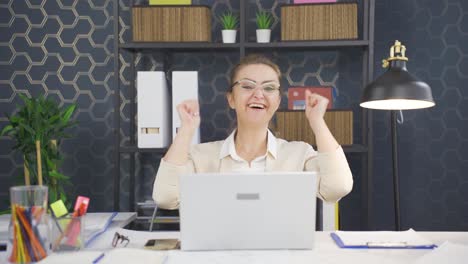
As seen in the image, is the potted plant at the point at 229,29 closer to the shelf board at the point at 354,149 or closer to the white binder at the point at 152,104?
the white binder at the point at 152,104

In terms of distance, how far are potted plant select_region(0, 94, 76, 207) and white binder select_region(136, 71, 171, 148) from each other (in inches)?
14.7

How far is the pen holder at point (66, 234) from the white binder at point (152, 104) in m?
1.14

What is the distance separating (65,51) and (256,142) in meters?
1.49

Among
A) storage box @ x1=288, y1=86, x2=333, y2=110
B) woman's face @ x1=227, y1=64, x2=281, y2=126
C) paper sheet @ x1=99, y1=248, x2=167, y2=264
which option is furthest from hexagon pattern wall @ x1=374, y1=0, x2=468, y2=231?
paper sheet @ x1=99, y1=248, x2=167, y2=264

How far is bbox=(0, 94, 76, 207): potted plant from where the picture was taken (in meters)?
2.38

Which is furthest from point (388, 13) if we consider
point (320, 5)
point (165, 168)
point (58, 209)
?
point (58, 209)

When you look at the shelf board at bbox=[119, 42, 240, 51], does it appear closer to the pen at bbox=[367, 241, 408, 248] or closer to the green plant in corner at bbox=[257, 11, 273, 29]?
the green plant in corner at bbox=[257, 11, 273, 29]

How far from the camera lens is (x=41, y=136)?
7.87ft

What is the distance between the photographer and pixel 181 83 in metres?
2.51

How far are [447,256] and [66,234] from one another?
100cm

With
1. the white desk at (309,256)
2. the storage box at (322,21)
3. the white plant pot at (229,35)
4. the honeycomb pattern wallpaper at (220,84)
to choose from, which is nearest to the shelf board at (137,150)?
the honeycomb pattern wallpaper at (220,84)

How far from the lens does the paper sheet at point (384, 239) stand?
143cm

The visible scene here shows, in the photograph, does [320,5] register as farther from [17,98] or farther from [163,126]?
[17,98]

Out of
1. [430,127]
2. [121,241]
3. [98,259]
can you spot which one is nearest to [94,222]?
[121,241]
